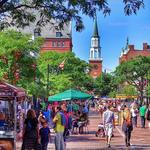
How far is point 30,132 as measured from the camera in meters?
17.5

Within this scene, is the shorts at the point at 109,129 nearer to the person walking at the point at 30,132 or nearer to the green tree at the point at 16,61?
the person walking at the point at 30,132

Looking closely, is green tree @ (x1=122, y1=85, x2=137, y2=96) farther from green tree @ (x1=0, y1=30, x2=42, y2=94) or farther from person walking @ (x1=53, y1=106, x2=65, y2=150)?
person walking @ (x1=53, y1=106, x2=65, y2=150)

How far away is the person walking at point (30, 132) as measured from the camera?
17391 millimetres

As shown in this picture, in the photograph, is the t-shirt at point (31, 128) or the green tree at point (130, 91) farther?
the green tree at point (130, 91)

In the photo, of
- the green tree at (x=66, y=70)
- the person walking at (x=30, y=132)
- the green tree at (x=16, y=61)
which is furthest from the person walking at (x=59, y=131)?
the green tree at (x=66, y=70)

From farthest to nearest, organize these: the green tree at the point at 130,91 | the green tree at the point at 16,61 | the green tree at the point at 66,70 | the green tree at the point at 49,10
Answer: the green tree at the point at 130,91
the green tree at the point at 66,70
the green tree at the point at 16,61
the green tree at the point at 49,10

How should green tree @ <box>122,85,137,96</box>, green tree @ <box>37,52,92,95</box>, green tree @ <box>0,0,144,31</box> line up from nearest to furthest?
green tree @ <box>0,0,144,31</box> → green tree @ <box>37,52,92,95</box> → green tree @ <box>122,85,137,96</box>

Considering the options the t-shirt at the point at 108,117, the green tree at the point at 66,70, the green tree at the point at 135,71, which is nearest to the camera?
the t-shirt at the point at 108,117

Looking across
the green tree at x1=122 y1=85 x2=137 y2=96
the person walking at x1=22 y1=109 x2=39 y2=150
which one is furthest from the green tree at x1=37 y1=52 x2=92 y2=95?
the person walking at x1=22 y1=109 x2=39 y2=150

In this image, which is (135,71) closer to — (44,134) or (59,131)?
(59,131)

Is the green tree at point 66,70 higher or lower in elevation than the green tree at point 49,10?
higher

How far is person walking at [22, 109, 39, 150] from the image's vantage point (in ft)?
57.1

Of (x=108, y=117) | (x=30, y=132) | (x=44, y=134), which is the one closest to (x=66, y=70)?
(x=108, y=117)

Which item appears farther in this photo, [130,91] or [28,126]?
[130,91]
